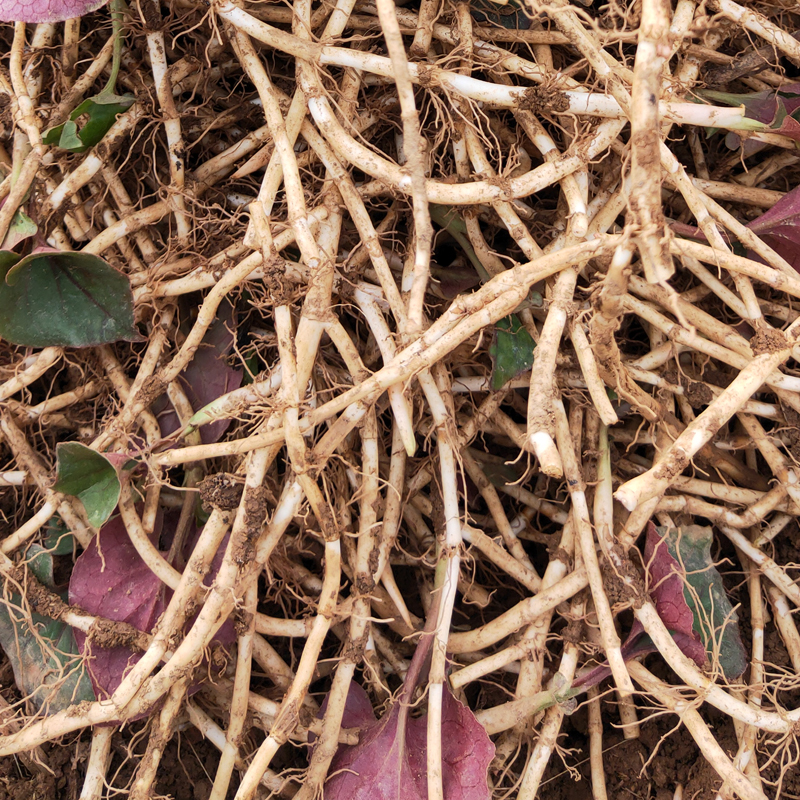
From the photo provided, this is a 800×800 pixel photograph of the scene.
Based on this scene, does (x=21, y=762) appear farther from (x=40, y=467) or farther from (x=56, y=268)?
(x=56, y=268)

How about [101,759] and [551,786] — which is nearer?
[101,759]

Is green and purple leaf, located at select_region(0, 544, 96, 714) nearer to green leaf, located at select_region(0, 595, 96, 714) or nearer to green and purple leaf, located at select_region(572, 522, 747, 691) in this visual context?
green leaf, located at select_region(0, 595, 96, 714)

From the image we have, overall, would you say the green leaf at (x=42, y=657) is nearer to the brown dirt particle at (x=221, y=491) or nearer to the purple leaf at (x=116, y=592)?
the purple leaf at (x=116, y=592)

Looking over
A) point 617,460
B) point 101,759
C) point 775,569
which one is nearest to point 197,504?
point 101,759

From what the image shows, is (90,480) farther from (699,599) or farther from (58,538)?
(699,599)

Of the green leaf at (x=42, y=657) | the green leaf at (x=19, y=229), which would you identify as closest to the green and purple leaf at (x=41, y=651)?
the green leaf at (x=42, y=657)
